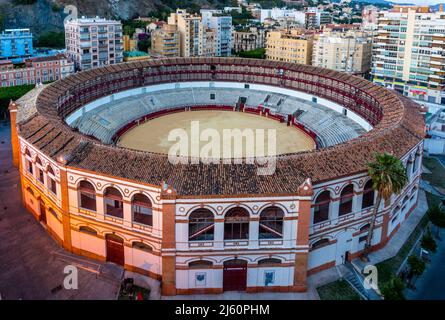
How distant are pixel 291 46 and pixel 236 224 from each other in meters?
117

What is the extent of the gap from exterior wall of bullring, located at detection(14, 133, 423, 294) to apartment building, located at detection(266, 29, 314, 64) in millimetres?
107256

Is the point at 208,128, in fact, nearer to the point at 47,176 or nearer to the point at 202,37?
the point at 47,176

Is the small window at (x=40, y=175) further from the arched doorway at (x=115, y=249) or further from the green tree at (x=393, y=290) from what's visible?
the green tree at (x=393, y=290)

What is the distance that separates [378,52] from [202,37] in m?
55.7

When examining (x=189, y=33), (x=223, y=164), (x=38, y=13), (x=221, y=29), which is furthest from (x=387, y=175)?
(x=38, y=13)

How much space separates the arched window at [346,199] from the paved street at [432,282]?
808cm

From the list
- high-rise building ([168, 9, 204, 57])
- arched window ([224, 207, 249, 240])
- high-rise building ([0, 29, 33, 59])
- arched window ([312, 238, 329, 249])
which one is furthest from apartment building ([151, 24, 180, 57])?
arched window ([224, 207, 249, 240])

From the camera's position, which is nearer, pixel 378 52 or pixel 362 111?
pixel 362 111

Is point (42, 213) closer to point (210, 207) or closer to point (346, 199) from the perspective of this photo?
point (210, 207)

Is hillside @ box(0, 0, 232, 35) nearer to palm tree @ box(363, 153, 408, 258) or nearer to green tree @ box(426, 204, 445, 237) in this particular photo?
green tree @ box(426, 204, 445, 237)

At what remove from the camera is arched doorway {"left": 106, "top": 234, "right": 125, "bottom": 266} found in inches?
1502
